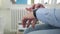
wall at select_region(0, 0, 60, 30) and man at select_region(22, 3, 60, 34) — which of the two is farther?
wall at select_region(0, 0, 60, 30)

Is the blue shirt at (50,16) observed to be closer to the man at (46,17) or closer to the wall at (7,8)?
the man at (46,17)

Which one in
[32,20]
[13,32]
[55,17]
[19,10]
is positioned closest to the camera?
[55,17]

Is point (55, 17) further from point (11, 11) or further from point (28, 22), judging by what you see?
point (11, 11)

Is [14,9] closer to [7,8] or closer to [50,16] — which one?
[7,8]

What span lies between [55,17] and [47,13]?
0.21 ft

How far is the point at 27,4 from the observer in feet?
7.34

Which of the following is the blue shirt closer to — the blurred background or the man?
the man

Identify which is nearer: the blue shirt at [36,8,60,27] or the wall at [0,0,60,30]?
the blue shirt at [36,8,60,27]

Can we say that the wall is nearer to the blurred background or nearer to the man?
the blurred background

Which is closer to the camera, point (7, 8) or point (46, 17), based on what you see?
point (46, 17)

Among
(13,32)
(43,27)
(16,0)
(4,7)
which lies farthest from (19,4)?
(43,27)

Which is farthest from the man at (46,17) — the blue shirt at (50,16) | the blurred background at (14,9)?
the blurred background at (14,9)

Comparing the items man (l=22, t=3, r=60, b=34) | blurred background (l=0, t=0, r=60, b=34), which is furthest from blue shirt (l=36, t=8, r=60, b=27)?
blurred background (l=0, t=0, r=60, b=34)

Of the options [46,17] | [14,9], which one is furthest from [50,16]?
[14,9]
